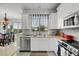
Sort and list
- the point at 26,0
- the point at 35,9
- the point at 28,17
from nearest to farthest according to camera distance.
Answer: the point at 26,0 < the point at 35,9 < the point at 28,17

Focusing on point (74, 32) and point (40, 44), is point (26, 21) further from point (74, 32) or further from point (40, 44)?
point (74, 32)

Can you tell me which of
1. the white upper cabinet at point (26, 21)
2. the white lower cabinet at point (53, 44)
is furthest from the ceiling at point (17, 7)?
the white lower cabinet at point (53, 44)

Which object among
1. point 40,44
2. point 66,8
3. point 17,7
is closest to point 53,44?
point 40,44

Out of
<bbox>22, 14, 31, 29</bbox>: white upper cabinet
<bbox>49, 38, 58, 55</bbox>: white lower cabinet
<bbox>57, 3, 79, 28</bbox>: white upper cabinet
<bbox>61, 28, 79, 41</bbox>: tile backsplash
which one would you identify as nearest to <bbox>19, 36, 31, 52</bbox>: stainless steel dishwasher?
<bbox>22, 14, 31, 29</bbox>: white upper cabinet

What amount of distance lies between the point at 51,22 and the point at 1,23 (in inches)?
28.5

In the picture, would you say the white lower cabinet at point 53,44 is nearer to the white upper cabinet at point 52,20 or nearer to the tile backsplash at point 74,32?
the white upper cabinet at point 52,20

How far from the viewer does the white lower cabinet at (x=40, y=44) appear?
1930 mm

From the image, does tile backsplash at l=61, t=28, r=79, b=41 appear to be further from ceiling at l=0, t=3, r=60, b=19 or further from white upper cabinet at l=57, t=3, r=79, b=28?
ceiling at l=0, t=3, r=60, b=19

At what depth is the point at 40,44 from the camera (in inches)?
78.2

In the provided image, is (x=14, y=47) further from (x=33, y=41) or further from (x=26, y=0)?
(x=26, y=0)

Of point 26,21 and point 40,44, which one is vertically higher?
point 26,21

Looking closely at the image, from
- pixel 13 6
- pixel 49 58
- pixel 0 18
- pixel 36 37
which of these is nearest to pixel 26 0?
pixel 13 6

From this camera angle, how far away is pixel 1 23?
5.68ft

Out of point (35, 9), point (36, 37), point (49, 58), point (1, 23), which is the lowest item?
point (49, 58)
